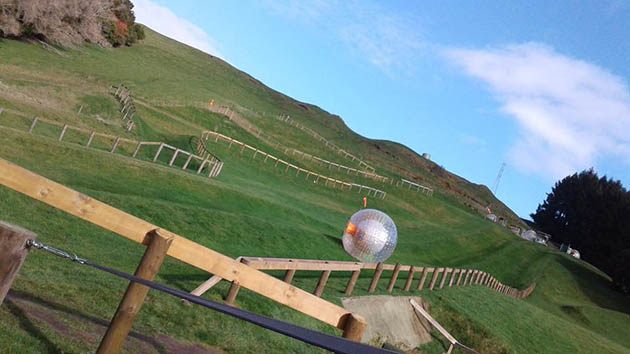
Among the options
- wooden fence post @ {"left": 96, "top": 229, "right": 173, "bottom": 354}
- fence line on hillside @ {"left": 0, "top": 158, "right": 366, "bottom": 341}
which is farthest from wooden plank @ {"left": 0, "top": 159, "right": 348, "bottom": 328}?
wooden fence post @ {"left": 96, "top": 229, "right": 173, "bottom": 354}

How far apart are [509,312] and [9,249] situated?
25.1 meters

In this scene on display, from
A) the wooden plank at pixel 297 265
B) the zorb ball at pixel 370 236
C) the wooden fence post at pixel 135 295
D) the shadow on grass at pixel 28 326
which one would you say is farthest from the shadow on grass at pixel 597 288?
the wooden fence post at pixel 135 295

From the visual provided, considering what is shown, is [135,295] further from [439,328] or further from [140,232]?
[439,328]

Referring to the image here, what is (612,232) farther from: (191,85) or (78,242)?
(78,242)

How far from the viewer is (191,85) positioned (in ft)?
249

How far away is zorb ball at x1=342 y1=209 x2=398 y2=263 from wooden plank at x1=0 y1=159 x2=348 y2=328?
15.4m

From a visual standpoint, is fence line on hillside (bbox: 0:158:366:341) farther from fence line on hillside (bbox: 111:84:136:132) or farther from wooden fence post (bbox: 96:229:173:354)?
fence line on hillside (bbox: 111:84:136:132)

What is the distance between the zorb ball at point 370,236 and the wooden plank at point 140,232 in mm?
15361

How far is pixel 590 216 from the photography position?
8875 centimetres

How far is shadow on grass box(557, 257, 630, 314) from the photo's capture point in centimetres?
5034

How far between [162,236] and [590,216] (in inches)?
3665

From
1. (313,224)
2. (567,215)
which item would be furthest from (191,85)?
(567,215)

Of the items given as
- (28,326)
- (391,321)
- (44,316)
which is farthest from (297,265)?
(28,326)

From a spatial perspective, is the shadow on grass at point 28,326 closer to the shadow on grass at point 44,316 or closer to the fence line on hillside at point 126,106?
the shadow on grass at point 44,316
